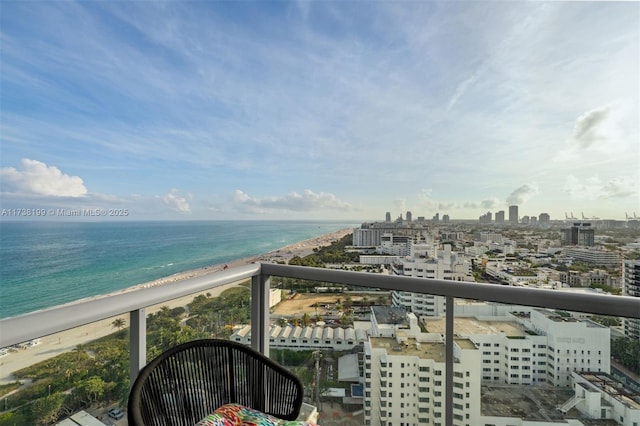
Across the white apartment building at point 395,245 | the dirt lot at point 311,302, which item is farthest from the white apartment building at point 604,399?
the white apartment building at point 395,245

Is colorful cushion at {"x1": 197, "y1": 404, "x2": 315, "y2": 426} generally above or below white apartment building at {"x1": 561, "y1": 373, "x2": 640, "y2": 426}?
above

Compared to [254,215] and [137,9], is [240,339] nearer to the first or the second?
[137,9]

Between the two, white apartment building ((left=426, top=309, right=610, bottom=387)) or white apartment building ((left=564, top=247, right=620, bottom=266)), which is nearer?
white apartment building ((left=426, top=309, right=610, bottom=387))

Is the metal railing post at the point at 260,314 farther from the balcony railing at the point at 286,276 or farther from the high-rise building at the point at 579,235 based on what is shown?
the high-rise building at the point at 579,235

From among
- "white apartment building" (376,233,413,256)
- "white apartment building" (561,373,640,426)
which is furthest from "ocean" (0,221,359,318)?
"white apartment building" (561,373,640,426)

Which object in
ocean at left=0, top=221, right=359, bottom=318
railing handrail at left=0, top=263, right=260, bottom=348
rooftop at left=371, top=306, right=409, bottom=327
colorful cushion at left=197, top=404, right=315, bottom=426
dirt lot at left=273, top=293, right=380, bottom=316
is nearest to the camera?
railing handrail at left=0, top=263, right=260, bottom=348

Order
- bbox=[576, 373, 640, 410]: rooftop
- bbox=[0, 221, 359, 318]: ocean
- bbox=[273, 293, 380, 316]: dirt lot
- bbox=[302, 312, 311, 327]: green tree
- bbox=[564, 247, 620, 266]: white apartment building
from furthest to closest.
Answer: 1. bbox=[0, 221, 359, 318]: ocean
2. bbox=[564, 247, 620, 266]: white apartment building
3. bbox=[302, 312, 311, 327]: green tree
4. bbox=[273, 293, 380, 316]: dirt lot
5. bbox=[576, 373, 640, 410]: rooftop

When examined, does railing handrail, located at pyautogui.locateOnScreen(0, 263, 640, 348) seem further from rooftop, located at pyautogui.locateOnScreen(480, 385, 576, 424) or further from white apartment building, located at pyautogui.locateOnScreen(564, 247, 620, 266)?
white apartment building, located at pyautogui.locateOnScreen(564, 247, 620, 266)

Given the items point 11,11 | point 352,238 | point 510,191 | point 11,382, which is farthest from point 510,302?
point 11,11
